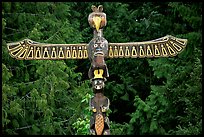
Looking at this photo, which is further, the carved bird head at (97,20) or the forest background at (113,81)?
the forest background at (113,81)

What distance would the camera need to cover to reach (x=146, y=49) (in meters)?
8.46

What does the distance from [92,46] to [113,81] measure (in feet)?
24.4

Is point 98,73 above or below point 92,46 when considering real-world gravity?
below

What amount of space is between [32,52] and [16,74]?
18.9 ft

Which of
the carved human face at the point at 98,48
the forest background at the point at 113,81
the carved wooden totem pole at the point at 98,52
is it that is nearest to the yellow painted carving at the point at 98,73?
the carved wooden totem pole at the point at 98,52

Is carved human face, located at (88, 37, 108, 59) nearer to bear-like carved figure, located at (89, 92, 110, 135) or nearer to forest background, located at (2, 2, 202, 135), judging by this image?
bear-like carved figure, located at (89, 92, 110, 135)

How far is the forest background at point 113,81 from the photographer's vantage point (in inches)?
507

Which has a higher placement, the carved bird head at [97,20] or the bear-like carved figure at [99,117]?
the carved bird head at [97,20]

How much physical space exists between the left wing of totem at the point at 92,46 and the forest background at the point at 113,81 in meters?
3.08

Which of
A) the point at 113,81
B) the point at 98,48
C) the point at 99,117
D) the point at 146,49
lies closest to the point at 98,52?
the point at 98,48

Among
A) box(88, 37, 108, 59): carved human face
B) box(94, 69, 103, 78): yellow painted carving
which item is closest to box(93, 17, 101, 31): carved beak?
box(88, 37, 108, 59): carved human face

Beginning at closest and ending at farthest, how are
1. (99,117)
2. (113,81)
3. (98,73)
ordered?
(99,117), (98,73), (113,81)

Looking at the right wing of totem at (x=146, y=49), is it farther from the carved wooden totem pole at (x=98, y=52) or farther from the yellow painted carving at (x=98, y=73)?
the yellow painted carving at (x=98, y=73)

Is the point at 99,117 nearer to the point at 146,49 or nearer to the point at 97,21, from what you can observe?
the point at 146,49
